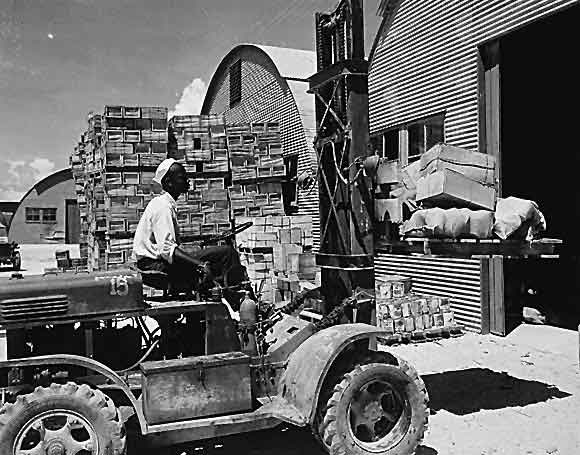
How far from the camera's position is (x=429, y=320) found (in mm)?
12750

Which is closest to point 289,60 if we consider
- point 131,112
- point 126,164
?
point 131,112

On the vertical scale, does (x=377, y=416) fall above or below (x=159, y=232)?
below

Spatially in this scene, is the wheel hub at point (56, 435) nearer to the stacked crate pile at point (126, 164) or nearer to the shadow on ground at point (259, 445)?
the shadow on ground at point (259, 445)

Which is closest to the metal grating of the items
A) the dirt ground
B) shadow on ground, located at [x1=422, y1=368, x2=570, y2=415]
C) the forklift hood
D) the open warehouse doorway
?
the forklift hood

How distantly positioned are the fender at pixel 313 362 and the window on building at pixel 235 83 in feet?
69.0

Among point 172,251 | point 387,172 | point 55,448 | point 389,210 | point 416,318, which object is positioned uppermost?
point 387,172

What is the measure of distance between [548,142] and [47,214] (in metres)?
46.4

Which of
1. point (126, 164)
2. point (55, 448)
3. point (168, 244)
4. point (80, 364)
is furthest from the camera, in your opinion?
point (126, 164)

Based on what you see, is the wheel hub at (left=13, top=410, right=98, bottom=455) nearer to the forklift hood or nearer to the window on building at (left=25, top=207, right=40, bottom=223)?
the forklift hood

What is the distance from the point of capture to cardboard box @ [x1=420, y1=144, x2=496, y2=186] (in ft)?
24.6

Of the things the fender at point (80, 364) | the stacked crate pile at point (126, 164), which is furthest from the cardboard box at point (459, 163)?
the stacked crate pile at point (126, 164)

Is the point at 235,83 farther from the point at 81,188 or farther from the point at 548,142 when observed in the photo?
the point at 548,142

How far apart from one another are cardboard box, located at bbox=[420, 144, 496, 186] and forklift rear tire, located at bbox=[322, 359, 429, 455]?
2.50 metres

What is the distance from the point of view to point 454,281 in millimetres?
→ 13430
